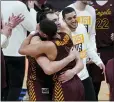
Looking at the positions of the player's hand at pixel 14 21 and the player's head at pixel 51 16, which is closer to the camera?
the player's head at pixel 51 16

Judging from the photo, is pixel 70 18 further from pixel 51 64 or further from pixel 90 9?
pixel 51 64

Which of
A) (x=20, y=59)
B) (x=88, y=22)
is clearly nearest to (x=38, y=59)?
(x=20, y=59)

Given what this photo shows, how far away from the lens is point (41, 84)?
3.68 meters

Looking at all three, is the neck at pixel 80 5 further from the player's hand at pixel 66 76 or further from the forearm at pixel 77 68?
the player's hand at pixel 66 76

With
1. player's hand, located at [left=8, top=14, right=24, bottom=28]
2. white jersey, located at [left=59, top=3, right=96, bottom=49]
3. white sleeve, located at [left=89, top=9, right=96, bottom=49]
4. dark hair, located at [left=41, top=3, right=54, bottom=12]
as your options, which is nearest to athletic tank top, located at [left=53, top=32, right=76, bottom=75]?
player's hand, located at [left=8, top=14, right=24, bottom=28]

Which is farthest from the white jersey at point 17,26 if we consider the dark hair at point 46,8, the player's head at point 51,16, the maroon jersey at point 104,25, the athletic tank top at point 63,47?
the athletic tank top at point 63,47

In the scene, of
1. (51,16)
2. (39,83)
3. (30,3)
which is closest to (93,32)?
(30,3)

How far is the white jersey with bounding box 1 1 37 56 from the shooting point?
465 centimetres

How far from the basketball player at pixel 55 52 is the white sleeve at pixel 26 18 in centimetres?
106

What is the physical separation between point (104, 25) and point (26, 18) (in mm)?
1109

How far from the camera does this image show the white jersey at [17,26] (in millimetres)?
4652

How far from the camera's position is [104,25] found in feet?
17.4

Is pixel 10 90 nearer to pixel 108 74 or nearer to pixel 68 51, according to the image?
pixel 68 51

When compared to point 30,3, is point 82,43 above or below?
below
